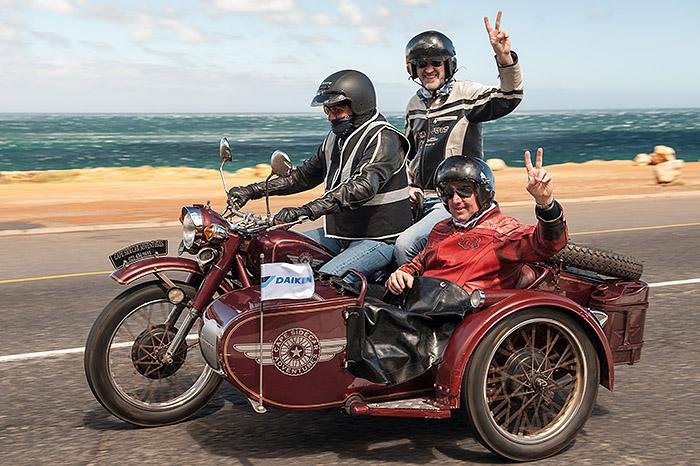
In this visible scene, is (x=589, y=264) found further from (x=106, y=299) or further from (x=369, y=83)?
(x=106, y=299)

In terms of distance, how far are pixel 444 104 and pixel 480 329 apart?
2.20m

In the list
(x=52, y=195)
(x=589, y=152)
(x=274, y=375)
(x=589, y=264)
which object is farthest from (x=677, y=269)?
(x=589, y=152)

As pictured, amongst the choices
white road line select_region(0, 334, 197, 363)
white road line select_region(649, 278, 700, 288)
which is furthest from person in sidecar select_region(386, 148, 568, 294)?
white road line select_region(649, 278, 700, 288)

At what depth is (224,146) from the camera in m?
5.49

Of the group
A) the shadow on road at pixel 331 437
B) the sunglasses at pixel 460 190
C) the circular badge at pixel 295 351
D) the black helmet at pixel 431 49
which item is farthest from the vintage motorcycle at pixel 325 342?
the black helmet at pixel 431 49

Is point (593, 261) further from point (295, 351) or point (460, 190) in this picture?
point (295, 351)

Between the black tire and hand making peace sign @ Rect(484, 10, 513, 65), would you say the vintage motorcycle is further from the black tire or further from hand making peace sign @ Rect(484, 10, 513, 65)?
hand making peace sign @ Rect(484, 10, 513, 65)

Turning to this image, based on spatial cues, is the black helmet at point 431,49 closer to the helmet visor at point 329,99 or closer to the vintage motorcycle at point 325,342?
the helmet visor at point 329,99

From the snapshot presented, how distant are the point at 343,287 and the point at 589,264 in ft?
4.76

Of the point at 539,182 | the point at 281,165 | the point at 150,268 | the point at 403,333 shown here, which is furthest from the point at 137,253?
the point at 539,182

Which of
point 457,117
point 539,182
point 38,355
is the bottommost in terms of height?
point 38,355

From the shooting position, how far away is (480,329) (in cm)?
457

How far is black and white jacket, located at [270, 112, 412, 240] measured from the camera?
5316 millimetres

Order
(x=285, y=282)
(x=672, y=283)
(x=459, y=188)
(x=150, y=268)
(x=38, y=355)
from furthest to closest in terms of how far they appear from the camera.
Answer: (x=672, y=283) → (x=38, y=355) → (x=150, y=268) → (x=459, y=188) → (x=285, y=282)
